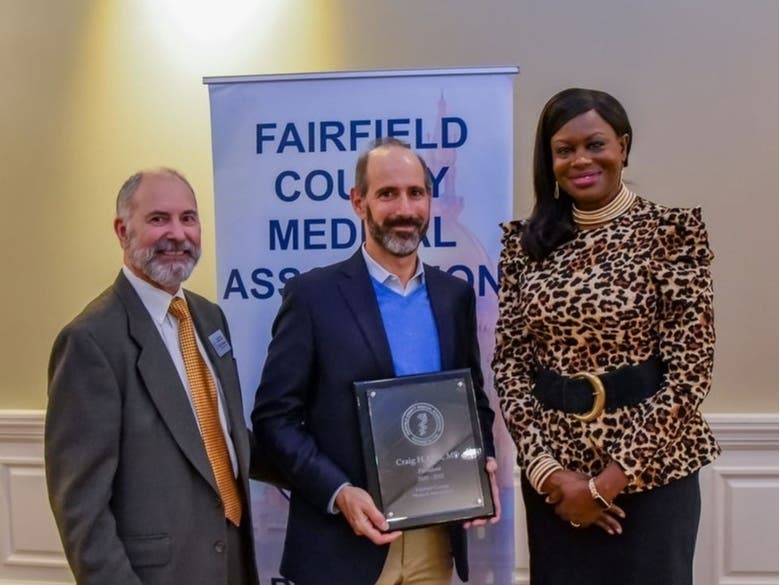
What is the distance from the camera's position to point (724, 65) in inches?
127

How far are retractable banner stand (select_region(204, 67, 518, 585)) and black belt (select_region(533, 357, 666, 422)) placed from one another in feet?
2.31

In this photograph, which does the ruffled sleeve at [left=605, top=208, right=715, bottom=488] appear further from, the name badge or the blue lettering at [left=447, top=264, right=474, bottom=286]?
the name badge

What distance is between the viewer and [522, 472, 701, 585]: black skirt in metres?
1.77

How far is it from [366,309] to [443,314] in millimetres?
214

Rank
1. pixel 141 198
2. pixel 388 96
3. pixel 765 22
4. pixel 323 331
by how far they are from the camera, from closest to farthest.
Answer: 1. pixel 141 198
2. pixel 323 331
3. pixel 388 96
4. pixel 765 22

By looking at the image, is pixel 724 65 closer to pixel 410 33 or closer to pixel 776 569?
pixel 410 33

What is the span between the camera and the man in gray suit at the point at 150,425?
1549 mm

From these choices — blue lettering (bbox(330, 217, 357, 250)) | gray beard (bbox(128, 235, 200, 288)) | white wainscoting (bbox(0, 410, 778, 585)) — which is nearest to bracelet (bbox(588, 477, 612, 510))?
gray beard (bbox(128, 235, 200, 288))

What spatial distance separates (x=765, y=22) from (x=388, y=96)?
184 centimetres

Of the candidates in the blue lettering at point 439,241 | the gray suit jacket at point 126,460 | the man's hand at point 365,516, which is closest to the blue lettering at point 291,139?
the blue lettering at point 439,241

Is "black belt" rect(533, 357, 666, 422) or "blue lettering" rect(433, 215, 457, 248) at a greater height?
"blue lettering" rect(433, 215, 457, 248)

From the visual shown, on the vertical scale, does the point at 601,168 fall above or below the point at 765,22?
below

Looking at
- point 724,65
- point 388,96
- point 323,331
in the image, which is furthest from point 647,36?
point 323,331

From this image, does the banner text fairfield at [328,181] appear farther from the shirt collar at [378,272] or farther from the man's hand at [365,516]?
the man's hand at [365,516]
